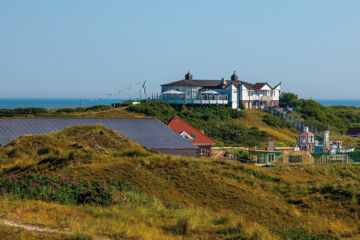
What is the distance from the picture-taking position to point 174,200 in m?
17.7

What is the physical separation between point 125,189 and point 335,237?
7.40 metres

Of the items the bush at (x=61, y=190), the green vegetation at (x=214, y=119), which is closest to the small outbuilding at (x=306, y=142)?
the green vegetation at (x=214, y=119)

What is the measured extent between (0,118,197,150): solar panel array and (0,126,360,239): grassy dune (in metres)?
4.32

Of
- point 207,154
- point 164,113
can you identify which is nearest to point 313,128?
point 164,113

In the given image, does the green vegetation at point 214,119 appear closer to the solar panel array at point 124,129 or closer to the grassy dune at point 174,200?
the solar panel array at point 124,129

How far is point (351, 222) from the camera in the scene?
58.0 ft

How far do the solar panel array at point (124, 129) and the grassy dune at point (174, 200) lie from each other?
4.32 meters

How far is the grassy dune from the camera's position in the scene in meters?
13.0

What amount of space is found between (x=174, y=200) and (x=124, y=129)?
16725mm

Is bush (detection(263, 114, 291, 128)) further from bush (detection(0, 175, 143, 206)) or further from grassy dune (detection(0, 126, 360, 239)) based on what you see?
bush (detection(0, 175, 143, 206))

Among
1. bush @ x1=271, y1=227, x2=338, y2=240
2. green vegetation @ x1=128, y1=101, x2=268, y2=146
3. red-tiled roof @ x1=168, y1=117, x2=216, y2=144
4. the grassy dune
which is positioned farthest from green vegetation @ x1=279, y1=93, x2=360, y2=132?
bush @ x1=271, y1=227, x2=338, y2=240

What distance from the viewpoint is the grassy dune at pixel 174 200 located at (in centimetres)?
1300

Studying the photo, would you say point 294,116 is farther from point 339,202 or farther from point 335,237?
point 335,237

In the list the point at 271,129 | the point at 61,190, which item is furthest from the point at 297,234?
the point at 271,129
